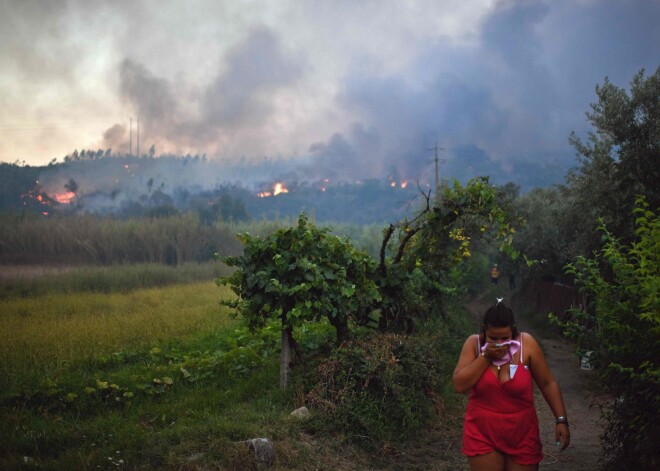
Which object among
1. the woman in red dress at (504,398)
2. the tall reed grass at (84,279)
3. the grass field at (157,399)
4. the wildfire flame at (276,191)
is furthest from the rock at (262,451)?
the wildfire flame at (276,191)

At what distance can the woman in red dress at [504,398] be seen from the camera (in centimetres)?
406

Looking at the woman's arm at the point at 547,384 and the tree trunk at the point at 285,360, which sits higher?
the woman's arm at the point at 547,384

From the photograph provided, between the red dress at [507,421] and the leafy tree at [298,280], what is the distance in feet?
14.2

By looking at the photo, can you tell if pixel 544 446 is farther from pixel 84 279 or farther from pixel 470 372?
pixel 84 279

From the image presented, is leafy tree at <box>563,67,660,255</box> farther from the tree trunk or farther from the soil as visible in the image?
the tree trunk

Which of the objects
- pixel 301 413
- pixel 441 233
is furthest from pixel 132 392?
pixel 441 233

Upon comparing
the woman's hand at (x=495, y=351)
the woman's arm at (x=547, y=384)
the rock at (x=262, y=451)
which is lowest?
the rock at (x=262, y=451)

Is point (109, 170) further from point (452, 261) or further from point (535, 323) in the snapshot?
point (452, 261)

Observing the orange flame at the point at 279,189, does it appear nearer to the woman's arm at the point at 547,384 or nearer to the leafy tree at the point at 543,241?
the leafy tree at the point at 543,241

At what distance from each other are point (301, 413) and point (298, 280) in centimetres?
206

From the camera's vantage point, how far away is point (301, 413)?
750cm

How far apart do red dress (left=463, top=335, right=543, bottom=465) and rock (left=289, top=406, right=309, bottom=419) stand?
11.9 ft

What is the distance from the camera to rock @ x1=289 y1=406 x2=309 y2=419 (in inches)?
292

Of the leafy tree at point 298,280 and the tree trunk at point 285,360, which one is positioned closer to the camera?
the leafy tree at point 298,280
